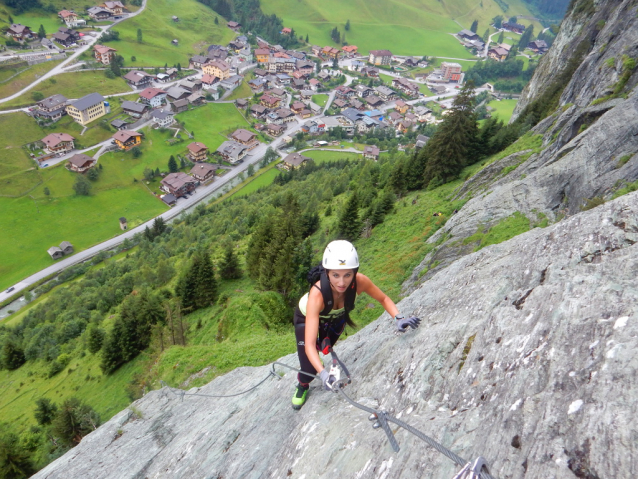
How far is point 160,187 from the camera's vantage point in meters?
94.8

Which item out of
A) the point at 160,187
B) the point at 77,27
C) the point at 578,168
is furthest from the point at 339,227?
the point at 77,27

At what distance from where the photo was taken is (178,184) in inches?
3647

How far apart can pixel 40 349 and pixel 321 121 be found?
114 metres

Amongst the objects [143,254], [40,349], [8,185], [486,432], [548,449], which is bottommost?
[8,185]

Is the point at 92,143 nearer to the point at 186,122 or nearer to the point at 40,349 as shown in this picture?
the point at 186,122

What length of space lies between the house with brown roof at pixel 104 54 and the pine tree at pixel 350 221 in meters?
133

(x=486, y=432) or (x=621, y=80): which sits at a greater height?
(x=621, y=80)

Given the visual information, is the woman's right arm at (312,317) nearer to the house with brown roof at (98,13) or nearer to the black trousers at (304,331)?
the black trousers at (304,331)

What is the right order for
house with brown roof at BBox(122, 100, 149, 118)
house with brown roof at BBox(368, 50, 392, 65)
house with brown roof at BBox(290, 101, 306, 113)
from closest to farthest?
house with brown roof at BBox(122, 100, 149, 118), house with brown roof at BBox(290, 101, 306, 113), house with brown roof at BBox(368, 50, 392, 65)

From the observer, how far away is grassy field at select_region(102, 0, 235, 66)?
473 ft

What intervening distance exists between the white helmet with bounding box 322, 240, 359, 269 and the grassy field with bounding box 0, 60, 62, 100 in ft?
450

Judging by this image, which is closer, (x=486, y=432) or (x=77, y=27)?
(x=486, y=432)

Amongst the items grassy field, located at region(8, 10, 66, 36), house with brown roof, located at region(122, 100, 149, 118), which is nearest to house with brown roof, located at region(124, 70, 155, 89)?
house with brown roof, located at region(122, 100, 149, 118)

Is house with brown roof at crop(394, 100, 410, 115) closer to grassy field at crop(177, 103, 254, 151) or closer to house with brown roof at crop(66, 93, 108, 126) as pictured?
grassy field at crop(177, 103, 254, 151)
